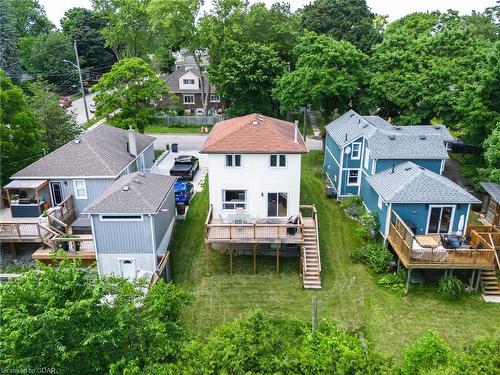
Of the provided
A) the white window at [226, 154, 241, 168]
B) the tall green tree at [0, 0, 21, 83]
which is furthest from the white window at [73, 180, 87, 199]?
the tall green tree at [0, 0, 21, 83]

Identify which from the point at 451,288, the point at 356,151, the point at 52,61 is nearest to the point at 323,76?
the point at 356,151

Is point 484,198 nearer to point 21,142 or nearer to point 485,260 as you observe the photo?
point 485,260

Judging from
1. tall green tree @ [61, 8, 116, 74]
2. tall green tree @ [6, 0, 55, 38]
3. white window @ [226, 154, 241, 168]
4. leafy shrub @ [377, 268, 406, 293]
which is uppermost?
tall green tree @ [6, 0, 55, 38]

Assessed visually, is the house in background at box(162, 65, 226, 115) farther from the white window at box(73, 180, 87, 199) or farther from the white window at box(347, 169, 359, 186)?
the white window at box(73, 180, 87, 199)

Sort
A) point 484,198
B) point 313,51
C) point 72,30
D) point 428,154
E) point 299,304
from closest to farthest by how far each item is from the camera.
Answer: point 299,304 → point 428,154 → point 484,198 → point 313,51 → point 72,30

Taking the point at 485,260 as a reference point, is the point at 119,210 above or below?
above

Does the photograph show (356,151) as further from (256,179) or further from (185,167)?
(185,167)

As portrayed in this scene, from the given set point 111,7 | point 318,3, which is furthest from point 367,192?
point 111,7
